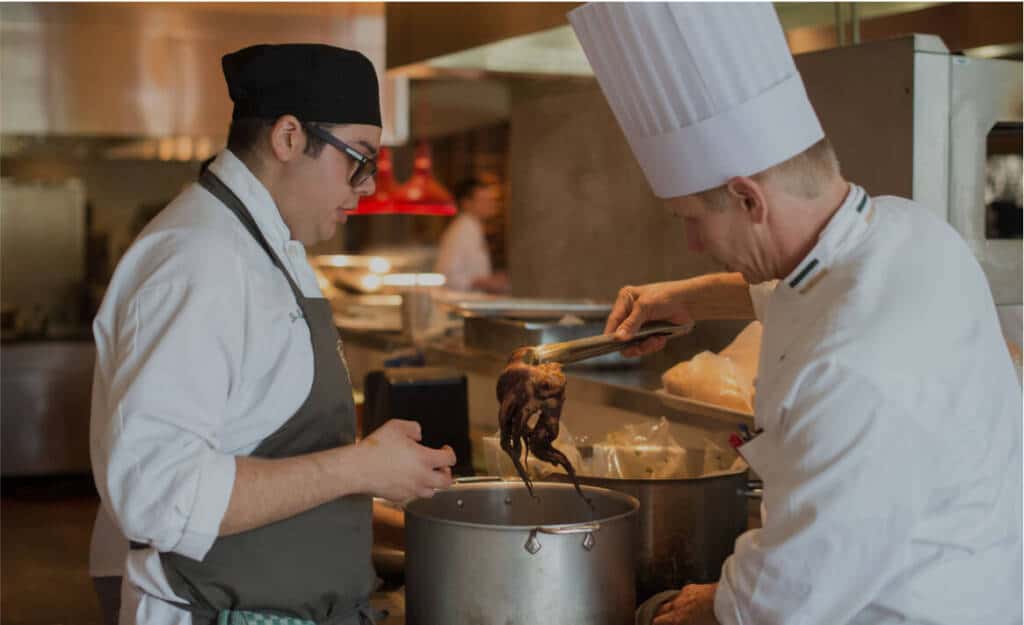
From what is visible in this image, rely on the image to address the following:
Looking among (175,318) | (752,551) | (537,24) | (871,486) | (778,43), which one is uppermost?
(537,24)

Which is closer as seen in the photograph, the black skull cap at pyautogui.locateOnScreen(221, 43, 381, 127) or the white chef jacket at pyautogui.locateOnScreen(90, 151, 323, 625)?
the white chef jacket at pyautogui.locateOnScreen(90, 151, 323, 625)

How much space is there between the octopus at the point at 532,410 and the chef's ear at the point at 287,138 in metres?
0.52

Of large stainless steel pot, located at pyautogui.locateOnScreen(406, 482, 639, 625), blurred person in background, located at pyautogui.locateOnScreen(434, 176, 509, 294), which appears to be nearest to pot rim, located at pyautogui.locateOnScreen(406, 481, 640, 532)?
large stainless steel pot, located at pyautogui.locateOnScreen(406, 482, 639, 625)

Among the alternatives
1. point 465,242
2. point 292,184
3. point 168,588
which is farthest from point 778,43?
point 465,242

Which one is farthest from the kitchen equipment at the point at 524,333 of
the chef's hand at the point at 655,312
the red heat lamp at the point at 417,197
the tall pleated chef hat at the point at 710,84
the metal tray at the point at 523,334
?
the red heat lamp at the point at 417,197

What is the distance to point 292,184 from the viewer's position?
1726mm

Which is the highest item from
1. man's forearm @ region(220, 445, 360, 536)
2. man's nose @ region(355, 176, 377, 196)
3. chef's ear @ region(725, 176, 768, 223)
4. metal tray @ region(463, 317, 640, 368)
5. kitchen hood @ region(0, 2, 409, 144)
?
kitchen hood @ region(0, 2, 409, 144)

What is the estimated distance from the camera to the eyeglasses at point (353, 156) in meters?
1.69

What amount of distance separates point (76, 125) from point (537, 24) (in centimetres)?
441

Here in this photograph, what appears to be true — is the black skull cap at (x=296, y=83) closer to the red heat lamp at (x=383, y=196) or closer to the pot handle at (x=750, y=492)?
the pot handle at (x=750, y=492)

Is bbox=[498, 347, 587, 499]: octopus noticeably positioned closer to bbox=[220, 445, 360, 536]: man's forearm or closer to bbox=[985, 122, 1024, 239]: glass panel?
bbox=[220, 445, 360, 536]: man's forearm

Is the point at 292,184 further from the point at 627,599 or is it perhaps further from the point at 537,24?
the point at 537,24

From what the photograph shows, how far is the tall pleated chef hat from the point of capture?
5.04ft

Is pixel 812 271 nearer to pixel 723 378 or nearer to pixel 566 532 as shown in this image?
pixel 566 532
